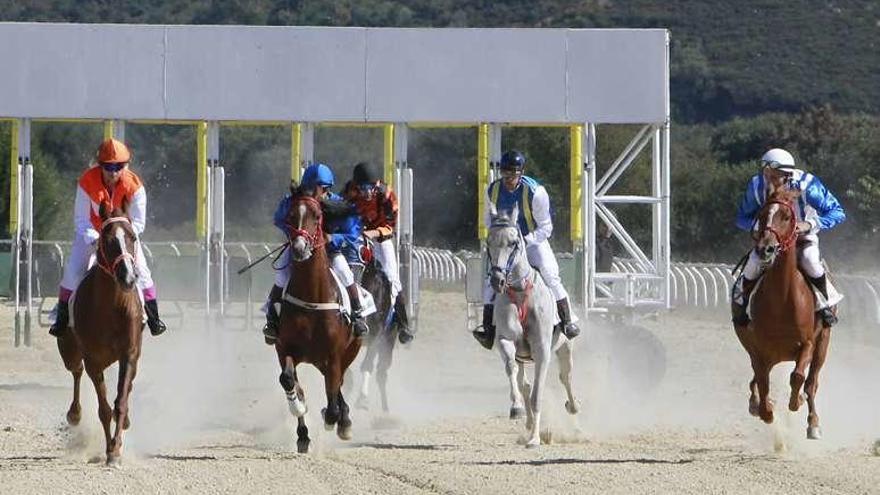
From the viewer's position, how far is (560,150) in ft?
138

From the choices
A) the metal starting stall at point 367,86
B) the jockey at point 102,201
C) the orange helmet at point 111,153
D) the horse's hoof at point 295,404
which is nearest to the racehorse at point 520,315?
the horse's hoof at point 295,404

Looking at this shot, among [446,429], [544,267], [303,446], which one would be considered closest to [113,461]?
[303,446]

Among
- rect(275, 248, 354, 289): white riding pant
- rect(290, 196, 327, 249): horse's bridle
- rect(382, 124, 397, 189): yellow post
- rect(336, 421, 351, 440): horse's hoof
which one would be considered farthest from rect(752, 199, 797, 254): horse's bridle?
rect(382, 124, 397, 189): yellow post

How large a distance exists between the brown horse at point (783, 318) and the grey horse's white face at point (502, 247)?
7.02 ft

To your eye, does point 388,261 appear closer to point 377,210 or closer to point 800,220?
point 377,210

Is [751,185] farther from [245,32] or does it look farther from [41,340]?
[41,340]

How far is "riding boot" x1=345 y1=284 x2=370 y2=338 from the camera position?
51.8ft

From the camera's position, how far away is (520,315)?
16.4 m

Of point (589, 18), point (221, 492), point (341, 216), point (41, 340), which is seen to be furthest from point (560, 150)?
point (589, 18)

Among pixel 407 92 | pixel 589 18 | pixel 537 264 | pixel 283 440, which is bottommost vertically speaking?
pixel 283 440

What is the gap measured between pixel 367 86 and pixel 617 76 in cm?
329

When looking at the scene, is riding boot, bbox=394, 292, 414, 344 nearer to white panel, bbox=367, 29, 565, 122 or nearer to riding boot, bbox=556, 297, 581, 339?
riding boot, bbox=556, 297, 581, 339

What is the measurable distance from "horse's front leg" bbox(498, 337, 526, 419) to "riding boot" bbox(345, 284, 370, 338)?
4.30ft

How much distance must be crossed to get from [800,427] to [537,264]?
9.28ft
